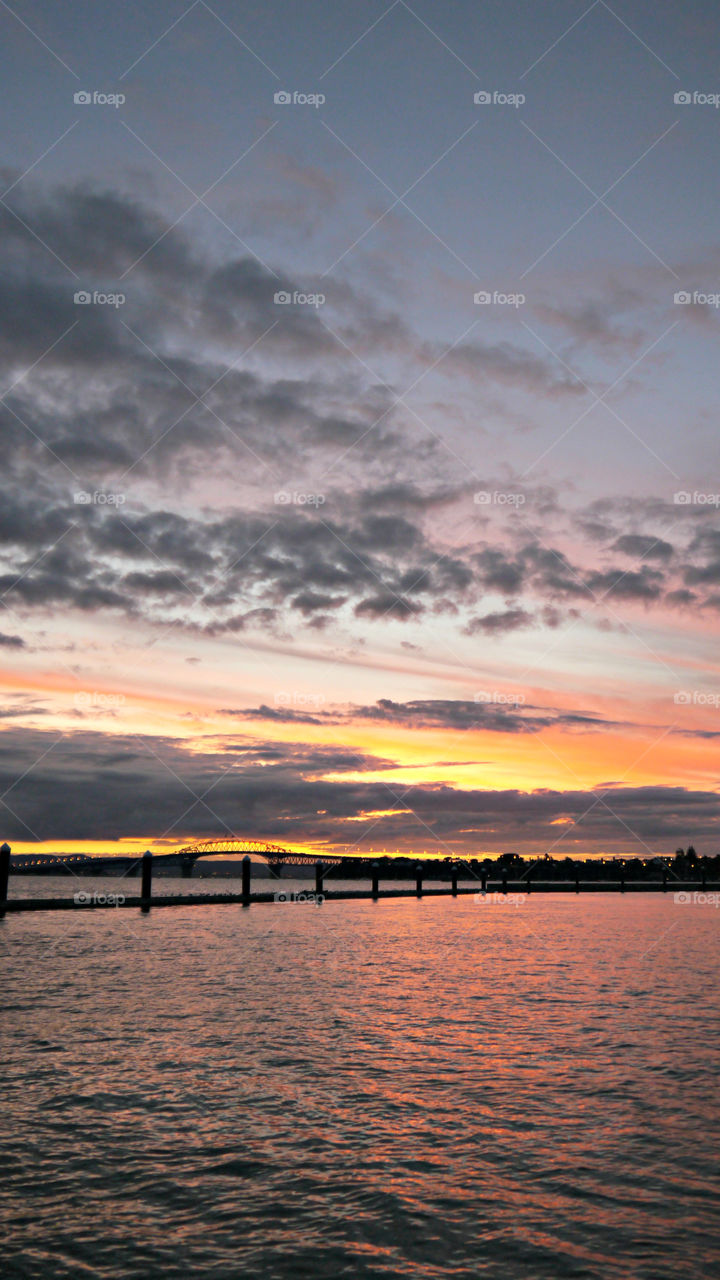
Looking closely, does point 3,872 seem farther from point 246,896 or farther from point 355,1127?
point 355,1127

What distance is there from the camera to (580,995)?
2145 centimetres

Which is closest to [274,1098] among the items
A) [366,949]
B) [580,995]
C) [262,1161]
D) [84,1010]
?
[262,1161]

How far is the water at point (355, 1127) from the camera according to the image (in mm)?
7535

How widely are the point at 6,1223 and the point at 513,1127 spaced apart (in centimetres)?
571

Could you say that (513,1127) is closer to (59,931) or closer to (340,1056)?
(340,1056)

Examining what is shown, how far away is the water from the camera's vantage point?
754cm

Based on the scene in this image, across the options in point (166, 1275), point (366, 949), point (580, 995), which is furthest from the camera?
point (366, 949)

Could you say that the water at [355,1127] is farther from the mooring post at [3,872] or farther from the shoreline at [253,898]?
the shoreline at [253,898]

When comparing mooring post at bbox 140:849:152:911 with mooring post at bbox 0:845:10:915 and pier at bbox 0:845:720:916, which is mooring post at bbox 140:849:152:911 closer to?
pier at bbox 0:845:720:916

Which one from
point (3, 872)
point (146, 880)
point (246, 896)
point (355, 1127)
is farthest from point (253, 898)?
point (355, 1127)

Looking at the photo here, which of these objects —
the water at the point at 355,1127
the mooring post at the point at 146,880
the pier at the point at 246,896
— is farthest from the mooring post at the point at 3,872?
the water at the point at 355,1127

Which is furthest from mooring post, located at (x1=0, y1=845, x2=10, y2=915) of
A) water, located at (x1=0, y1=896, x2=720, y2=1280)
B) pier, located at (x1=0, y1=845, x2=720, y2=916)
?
water, located at (x1=0, y1=896, x2=720, y2=1280)

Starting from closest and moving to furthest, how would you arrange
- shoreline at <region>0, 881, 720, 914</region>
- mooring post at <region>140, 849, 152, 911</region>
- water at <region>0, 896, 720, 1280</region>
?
1. water at <region>0, 896, 720, 1280</region>
2. shoreline at <region>0, 881, 720, 914</region>
3. mooring post at <region>140, 849, 152, 911</region>

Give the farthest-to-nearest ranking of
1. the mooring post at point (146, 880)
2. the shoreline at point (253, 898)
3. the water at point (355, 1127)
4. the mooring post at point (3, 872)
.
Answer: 1. the mooring post at point (146, 880)
2. the shoreline at point (253, 898)
3. the mooring post at point (3, 872)
4. the water at point (355, 1127)
